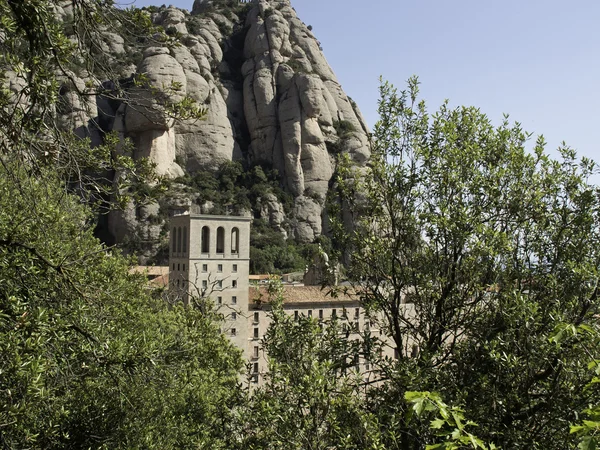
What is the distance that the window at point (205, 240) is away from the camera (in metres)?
51.5

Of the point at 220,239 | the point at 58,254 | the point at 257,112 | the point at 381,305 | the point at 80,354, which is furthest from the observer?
the point at 257,112

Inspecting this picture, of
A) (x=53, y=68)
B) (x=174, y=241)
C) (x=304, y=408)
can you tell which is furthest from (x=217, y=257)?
(x=53, y=68)

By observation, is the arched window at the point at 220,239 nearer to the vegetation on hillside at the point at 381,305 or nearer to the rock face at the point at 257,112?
the rock face at the point at 257,112

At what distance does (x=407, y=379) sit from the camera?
7.49 metres

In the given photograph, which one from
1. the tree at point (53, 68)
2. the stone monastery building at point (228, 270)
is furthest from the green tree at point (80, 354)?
the stone monastery building at point (228, 270)

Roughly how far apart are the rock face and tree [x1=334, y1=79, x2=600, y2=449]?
253ft

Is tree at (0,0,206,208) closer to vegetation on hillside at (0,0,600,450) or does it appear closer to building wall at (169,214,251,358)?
vegetation on hillside at (0,0,600,450)

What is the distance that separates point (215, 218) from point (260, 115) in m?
52.5

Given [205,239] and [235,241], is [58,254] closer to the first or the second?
[205,239]

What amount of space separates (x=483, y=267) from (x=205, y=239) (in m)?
44.9

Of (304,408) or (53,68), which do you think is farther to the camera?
(304,408)

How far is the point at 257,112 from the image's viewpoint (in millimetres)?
101750

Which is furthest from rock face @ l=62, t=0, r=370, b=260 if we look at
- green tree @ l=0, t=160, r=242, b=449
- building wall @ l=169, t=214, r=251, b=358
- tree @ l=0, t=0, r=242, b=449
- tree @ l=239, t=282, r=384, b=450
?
tree @ l=239, t=282, r=384, b=450

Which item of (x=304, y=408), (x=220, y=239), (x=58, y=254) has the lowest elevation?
(x=304, y=408)
